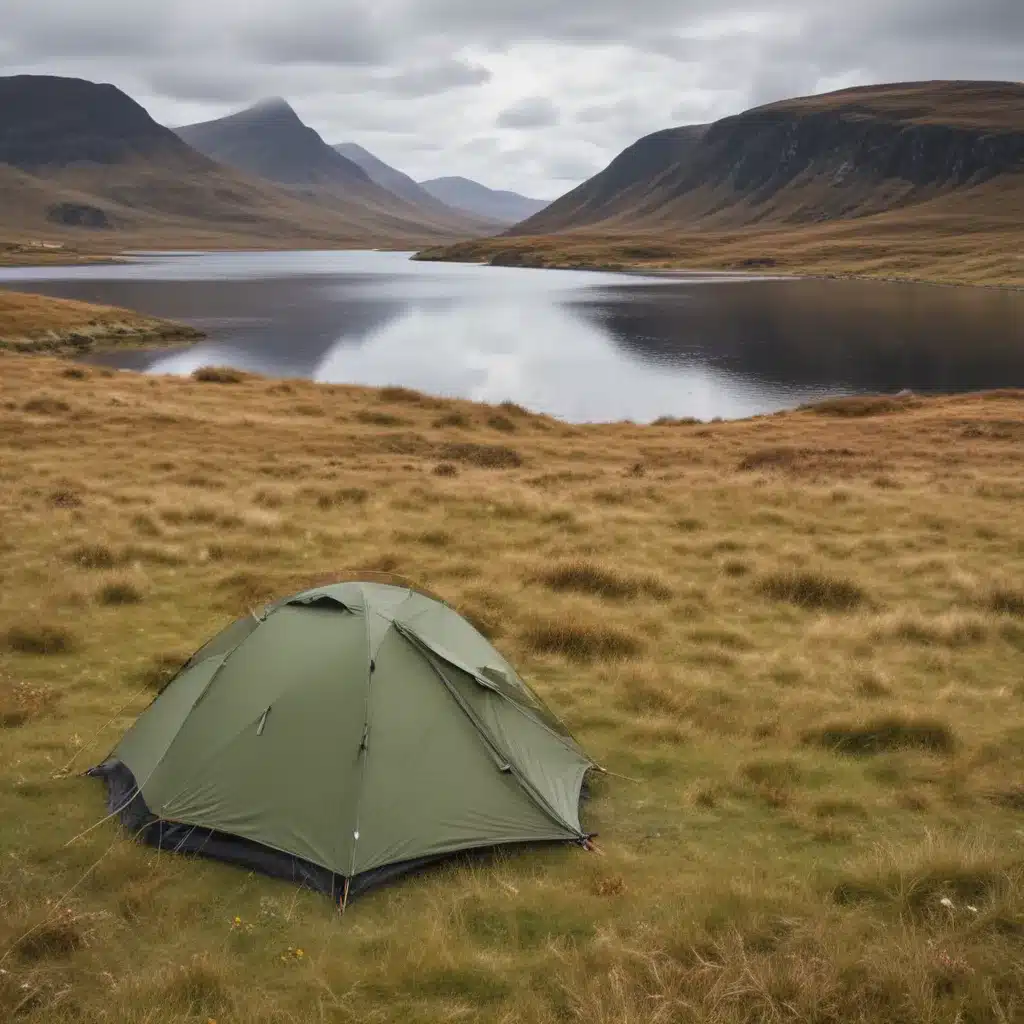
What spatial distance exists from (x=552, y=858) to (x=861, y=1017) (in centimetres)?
338

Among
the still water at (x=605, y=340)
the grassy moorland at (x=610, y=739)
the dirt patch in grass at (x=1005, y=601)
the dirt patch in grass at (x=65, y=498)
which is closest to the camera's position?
the grassy moorland at (x=610, y=739)

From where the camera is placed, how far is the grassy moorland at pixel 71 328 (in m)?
69.8

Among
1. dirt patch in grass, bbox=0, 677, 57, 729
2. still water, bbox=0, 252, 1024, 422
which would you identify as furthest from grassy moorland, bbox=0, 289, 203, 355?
dirt patch in grass, bbox=0, 677, 57, 729

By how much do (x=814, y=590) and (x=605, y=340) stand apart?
75756 millimetres

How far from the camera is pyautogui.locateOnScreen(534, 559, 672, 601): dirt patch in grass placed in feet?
Answer: 55.1

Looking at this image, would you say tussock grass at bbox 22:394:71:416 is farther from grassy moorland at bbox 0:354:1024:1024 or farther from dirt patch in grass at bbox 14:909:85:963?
dirt patch in grass at bbox 14:909:85:963

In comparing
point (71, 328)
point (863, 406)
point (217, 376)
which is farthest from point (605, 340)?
point (71, 328)

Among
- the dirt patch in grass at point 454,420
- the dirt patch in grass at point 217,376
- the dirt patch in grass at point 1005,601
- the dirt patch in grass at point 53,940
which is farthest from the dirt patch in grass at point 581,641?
the dirt patch in grass at point 217,376

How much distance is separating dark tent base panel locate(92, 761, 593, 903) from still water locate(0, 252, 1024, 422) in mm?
47885

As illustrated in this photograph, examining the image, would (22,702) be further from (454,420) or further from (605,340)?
(605,340)

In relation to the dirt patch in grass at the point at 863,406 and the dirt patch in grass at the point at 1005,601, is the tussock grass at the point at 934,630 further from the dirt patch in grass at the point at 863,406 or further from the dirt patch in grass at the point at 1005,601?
the dirt patch in grass at the point at 863,406

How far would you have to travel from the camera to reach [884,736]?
11.4 m

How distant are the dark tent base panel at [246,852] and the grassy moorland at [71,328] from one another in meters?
63.7

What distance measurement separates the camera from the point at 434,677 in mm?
9641
